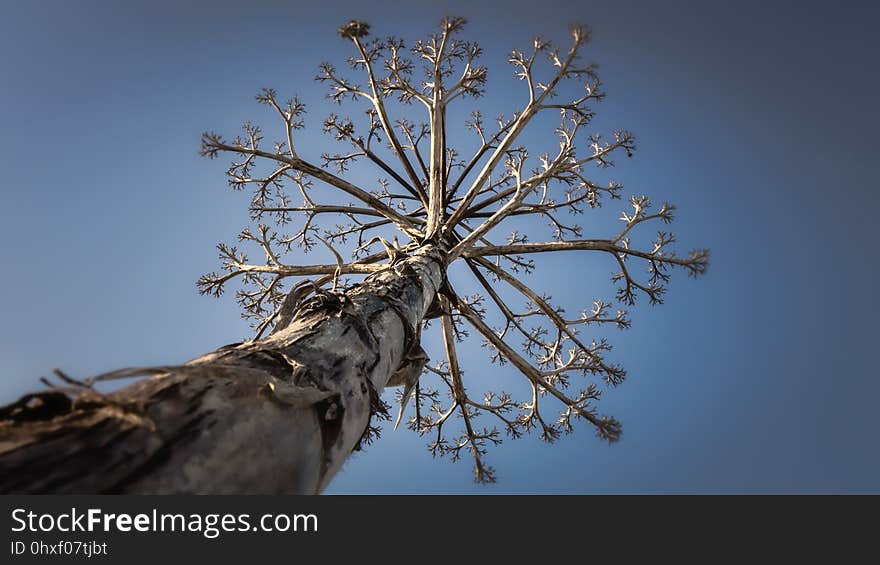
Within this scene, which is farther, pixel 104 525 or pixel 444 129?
pixel 444 129

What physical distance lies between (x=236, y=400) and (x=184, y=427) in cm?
20

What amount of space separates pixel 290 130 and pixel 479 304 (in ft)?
10.2

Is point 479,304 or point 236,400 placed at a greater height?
point 479,304

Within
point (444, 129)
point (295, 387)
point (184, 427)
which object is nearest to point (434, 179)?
point (444, 129)

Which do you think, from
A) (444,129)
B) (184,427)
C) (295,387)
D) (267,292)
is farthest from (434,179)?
(184,427)

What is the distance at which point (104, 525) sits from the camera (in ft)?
3.74

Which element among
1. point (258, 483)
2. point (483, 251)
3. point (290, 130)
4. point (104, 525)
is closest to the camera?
point (104, 525)

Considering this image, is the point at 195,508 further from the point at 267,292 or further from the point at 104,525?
the point at 267,292

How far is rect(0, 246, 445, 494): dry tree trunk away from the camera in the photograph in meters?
1.06

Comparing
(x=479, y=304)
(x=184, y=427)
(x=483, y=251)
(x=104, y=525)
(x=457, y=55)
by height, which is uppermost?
(x=457, y=55)

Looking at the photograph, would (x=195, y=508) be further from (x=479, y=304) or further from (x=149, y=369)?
(x=479, y=304)

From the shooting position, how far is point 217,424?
1.34 m

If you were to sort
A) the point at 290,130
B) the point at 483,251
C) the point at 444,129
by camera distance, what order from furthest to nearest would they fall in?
1. the point at 444,129
2. the point at 483,251
3. the point at 290,130

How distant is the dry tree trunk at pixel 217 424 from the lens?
106 cm
